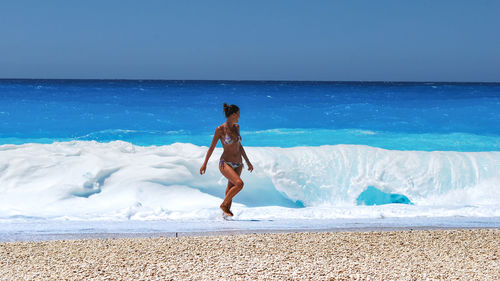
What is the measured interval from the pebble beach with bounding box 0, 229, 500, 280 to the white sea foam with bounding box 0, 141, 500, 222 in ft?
3.64

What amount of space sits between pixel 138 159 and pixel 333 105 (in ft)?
64.0

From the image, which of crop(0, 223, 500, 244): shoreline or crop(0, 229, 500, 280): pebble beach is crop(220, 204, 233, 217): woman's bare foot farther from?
crop(0, 229, 500, 280): pebble beach

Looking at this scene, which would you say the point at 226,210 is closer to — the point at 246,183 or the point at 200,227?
the point at 200,227

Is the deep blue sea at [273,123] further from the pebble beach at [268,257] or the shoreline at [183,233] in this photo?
the pebble beach at [268,257]

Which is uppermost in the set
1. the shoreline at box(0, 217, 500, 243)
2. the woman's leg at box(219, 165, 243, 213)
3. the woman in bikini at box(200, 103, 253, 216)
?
the woman in bikini at box(200, 103, 253, 216)

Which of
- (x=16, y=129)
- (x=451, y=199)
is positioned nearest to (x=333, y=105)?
(x=16, y=129)

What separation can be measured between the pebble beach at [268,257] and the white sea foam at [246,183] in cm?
111

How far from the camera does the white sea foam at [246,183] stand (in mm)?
5250

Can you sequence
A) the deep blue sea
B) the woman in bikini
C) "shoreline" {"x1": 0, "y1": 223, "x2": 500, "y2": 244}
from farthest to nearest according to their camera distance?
the deep blue sea → the woman in bikini → "shoreline" {"x1": 0, "y1": 223, "x2": 500, "y2": 244}

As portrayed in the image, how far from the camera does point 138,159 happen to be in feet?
24.5

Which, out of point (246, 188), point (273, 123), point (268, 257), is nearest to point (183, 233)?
point (268, 257)

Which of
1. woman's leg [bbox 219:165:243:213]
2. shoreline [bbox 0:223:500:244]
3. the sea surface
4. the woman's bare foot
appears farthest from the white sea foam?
shoreline [bbox 0:223:500:244]

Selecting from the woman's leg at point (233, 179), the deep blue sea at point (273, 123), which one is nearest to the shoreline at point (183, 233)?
the woman's leg at point (233, 179)

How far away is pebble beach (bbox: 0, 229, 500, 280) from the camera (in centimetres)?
305
